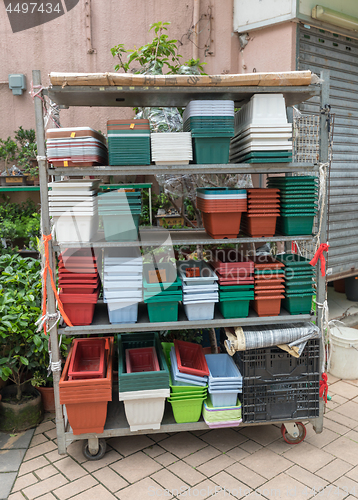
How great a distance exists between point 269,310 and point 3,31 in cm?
517

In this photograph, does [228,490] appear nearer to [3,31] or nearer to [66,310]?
[66,310]

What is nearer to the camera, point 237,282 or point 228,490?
point 228,490

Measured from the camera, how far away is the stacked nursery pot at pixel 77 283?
3.05 m

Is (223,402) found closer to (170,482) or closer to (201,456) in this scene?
(201,456)

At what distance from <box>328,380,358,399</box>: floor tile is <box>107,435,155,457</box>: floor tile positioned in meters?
1.97

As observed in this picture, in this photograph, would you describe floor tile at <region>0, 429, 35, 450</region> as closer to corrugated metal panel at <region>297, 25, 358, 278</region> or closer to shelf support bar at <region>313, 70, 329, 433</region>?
shelf support bar at <region>313, 70, 329, 433</region>

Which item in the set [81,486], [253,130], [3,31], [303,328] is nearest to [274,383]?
[303,328]

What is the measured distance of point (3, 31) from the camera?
5.55m

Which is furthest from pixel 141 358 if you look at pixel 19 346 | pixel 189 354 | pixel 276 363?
pixel 276 363

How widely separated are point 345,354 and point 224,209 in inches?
92.3

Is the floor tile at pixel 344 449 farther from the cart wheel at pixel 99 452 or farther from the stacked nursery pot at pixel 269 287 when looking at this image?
the cart wheel at pixel 99 452

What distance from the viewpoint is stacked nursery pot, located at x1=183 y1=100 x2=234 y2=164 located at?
2.96 m

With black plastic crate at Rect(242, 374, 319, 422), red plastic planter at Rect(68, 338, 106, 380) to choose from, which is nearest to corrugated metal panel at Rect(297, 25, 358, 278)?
black plastic crate at Rect(242, 374, 319, 422)

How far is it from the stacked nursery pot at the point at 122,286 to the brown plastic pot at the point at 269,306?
945mm
